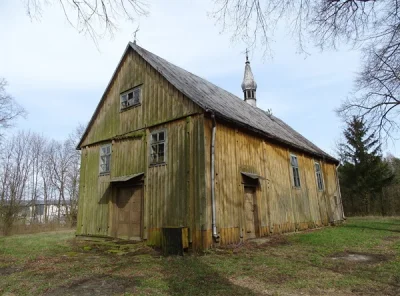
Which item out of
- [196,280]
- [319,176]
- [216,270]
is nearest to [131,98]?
[216,270]

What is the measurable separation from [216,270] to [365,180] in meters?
29.6

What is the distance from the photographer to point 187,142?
1052 cm

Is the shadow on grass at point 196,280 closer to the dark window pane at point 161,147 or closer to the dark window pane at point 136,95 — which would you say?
the dark window pane at point 161,147

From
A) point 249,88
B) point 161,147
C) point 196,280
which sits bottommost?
point 196,280

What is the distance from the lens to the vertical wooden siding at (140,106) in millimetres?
11352

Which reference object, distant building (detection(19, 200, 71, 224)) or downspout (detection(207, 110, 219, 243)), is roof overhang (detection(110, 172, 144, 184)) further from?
distant building (detection(19, 200, 71, 224))

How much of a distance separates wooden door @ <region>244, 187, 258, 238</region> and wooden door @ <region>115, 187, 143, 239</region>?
4329 millimetres

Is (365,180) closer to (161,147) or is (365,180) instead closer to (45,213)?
(161,147)

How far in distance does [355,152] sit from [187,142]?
28312mm

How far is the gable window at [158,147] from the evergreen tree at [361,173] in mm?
26333

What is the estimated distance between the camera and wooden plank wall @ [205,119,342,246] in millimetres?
10320

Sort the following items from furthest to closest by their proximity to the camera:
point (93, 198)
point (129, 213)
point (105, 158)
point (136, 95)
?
1. point (105, 158)
2. point (93, 198)
3. point (136, 95)
4. point (129, 213)

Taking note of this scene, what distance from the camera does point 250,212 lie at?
12.0 m

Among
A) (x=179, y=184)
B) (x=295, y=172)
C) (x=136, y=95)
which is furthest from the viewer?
(x=295, y=172)
